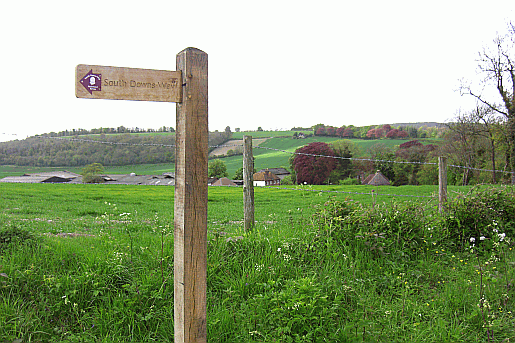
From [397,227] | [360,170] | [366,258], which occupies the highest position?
[360,170]

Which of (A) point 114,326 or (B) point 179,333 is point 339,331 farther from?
(A) point 114,326

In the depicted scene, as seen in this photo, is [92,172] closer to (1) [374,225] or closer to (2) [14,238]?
(2) [14,238]

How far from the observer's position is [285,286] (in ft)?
11.9

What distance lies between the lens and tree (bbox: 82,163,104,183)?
57.8 feet

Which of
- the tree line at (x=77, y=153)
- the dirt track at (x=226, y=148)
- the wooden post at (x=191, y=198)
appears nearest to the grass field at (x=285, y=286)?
the wooden post at (x=191, y=198)

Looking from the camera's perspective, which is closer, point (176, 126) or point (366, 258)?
point (176, 126)

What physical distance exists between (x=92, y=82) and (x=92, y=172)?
→ 17.9 metres

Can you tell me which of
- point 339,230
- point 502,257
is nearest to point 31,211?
point 339,230

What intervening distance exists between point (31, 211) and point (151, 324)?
966 centimetres

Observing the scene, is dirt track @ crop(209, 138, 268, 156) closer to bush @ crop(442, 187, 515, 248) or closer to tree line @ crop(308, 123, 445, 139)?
bush @ crop(442, 187, 515, 248)

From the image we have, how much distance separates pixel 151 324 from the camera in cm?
319

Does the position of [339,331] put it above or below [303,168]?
below

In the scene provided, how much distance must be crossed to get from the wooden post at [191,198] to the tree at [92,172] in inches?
680

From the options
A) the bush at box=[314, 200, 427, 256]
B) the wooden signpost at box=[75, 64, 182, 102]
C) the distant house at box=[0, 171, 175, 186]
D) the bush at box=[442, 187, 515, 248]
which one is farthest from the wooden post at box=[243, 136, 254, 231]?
the distant house at box=[0, 171, 175, 186]
